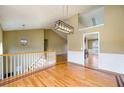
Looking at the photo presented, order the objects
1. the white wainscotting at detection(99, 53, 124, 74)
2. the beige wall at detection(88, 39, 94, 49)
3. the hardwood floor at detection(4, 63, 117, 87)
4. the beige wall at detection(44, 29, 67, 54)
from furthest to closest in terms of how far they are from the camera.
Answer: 1. the beige wall at detection(44, 29, 67, 54)
2. the beige wall at detection(88, 39, 94, 49)
3. the white wainscotting at detection(99, 53, 124, 74)
4. the hardwood floor at detection(4, 63, 117, 87)

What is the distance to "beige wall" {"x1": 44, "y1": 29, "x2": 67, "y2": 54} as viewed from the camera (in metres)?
13.2

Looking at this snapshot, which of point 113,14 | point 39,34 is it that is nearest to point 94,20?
point 113,14

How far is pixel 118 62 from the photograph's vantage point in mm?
5316

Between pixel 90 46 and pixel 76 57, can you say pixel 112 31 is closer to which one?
pixel 90 46

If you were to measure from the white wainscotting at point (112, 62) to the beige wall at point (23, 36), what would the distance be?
6.66 meters

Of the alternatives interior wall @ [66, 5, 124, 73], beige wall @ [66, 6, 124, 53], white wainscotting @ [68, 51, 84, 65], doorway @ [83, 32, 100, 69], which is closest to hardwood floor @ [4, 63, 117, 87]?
interior wall @ [66, 5, 124, 73]

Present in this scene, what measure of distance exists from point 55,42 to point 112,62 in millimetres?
8314

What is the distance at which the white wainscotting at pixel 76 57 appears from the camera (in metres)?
7.70

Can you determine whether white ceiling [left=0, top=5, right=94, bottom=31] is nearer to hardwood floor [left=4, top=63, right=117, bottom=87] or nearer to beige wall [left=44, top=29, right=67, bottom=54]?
hardwood floor [left=4, top=63, right=117, bottom=87]

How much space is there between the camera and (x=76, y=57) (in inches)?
323

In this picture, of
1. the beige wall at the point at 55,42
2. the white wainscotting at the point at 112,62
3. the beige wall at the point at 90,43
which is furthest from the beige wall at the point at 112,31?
the beige wall at the point at 55,42

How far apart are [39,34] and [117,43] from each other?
7.59 meters

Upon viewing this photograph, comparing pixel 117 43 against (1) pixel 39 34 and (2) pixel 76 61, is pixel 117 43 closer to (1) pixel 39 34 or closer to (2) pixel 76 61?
(2) pixel 76 61

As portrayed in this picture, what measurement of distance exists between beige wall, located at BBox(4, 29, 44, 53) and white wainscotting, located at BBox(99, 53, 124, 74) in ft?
21.9
